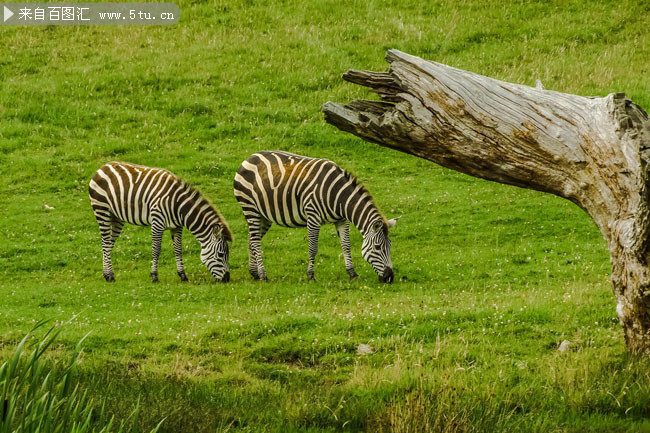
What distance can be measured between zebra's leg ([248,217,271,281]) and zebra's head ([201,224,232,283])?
0.79 m

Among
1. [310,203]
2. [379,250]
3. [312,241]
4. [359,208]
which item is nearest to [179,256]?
[312,241]

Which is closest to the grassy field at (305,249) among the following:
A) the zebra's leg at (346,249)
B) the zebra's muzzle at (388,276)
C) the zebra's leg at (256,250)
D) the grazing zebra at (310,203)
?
the zebra's muzzle at (388,276)

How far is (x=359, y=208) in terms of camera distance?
17531 mm

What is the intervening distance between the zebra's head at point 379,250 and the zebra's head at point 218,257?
3.51 meters

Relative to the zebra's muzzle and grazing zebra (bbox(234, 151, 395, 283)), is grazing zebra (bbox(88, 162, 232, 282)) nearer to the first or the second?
grazing zebra (bbox(234, 151, 395, 283))

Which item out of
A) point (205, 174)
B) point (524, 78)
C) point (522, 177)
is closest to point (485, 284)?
point (522, 177)

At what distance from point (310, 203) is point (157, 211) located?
4009mm

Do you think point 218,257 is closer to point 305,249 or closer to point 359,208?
point 305,249

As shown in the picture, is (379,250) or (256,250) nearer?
(379,250)

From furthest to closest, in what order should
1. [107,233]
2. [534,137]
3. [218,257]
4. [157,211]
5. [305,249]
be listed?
[305,249] → [107,233] → [157,211] → [218,257] → [534,137]

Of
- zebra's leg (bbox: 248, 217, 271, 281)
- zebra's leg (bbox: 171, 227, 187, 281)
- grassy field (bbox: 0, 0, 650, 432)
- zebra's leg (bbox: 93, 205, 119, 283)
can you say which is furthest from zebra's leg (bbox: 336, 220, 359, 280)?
zebra's leg (bbox: 93, 205, 119, 283)

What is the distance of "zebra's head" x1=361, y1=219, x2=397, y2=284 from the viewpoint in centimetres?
1691

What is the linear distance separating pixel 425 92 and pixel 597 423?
4454 millimetres

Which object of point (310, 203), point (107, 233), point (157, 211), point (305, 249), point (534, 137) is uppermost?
point (534, 137)
